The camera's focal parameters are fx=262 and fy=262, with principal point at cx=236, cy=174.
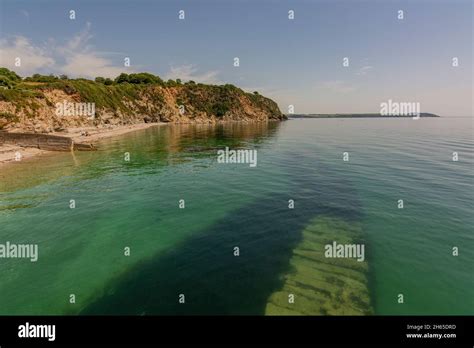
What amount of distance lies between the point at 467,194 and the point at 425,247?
582 inches

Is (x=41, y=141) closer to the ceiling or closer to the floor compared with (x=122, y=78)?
closer to the floor

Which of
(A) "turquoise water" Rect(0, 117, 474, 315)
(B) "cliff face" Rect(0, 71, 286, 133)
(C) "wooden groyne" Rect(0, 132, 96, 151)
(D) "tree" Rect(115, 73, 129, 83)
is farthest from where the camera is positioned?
(D) "tree" Rect(115, 73, 129, 83)

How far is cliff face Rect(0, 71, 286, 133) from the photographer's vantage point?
65438mm

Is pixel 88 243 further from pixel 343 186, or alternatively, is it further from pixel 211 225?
pixel 343 186

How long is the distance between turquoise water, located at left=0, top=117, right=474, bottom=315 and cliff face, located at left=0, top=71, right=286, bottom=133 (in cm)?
3889

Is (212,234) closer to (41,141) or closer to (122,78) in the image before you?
(41,141)

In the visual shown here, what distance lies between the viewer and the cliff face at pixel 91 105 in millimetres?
65438

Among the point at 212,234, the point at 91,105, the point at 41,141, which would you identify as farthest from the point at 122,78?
the point at 212,234

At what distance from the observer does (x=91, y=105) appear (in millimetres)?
96875

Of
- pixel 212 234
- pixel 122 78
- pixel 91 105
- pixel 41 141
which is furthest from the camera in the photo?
pixel 122 78

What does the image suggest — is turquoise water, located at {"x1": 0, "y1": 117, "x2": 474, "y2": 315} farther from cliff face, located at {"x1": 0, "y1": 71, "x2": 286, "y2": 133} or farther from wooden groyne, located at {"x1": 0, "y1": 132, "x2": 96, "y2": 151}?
cliff face, located at {"x1": 0, "y1": 71, "x2": 286, "y2": 133}

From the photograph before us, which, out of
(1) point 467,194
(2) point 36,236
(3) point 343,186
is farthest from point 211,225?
(1) point 467,194

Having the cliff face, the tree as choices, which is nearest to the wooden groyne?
the cliff face

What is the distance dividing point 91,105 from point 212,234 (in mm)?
98877
